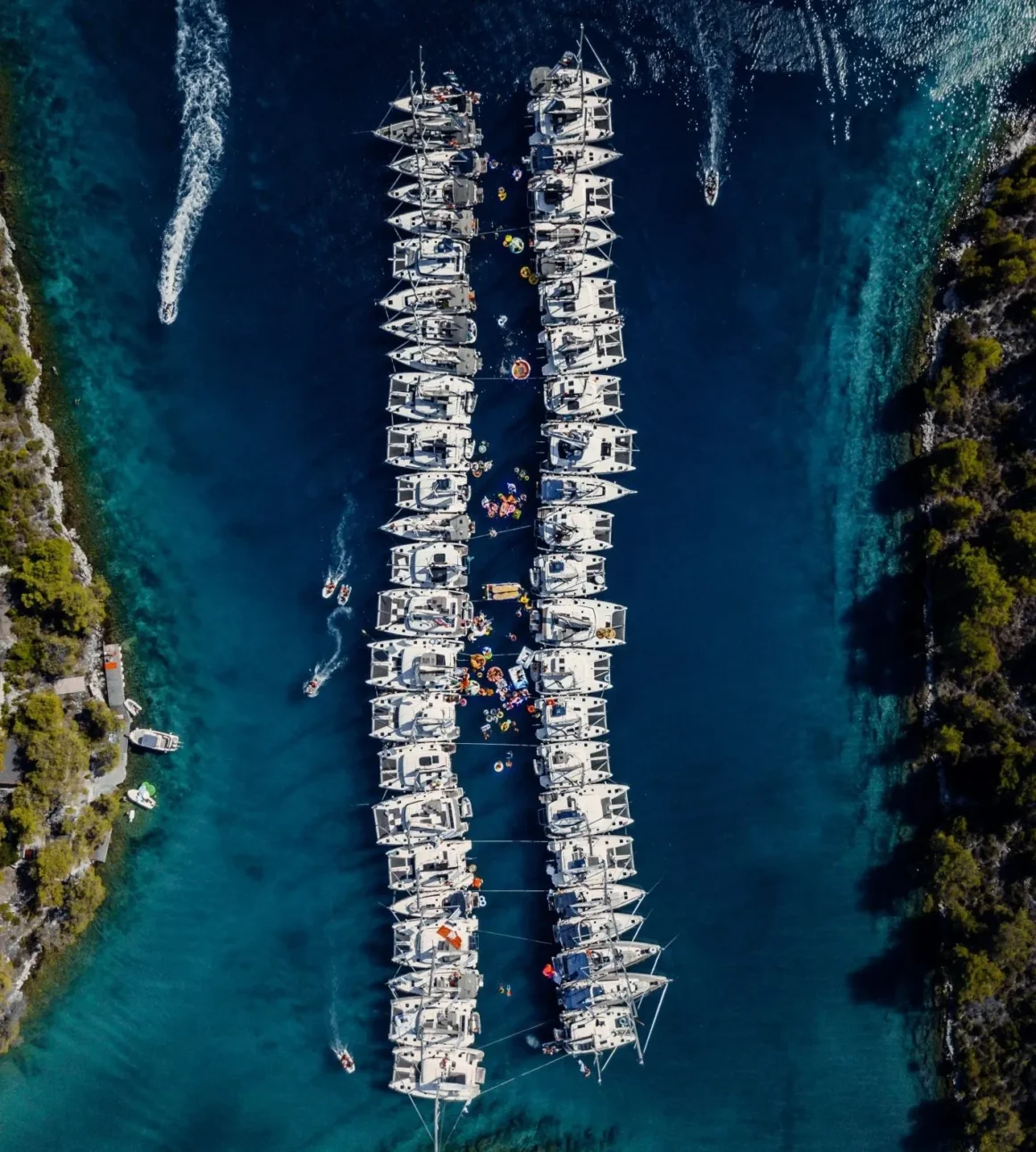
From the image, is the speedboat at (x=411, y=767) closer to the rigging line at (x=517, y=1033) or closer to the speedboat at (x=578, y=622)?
the speedboat at (x=578, y=622)

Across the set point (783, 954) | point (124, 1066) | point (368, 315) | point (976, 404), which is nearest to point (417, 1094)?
point (124, 1066)

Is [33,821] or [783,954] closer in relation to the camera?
[33,821]

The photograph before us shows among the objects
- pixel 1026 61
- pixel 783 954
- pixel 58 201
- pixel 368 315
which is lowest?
pixel 783 954

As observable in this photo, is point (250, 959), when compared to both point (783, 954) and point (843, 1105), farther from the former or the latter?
point (843, 1105)

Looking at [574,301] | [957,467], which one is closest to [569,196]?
[574,301]

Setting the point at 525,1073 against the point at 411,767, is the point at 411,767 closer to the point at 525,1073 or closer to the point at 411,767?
the point at 411,767

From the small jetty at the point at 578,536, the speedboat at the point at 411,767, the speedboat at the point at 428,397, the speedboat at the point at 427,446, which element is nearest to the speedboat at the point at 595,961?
the small jetty at the point at 578,536
